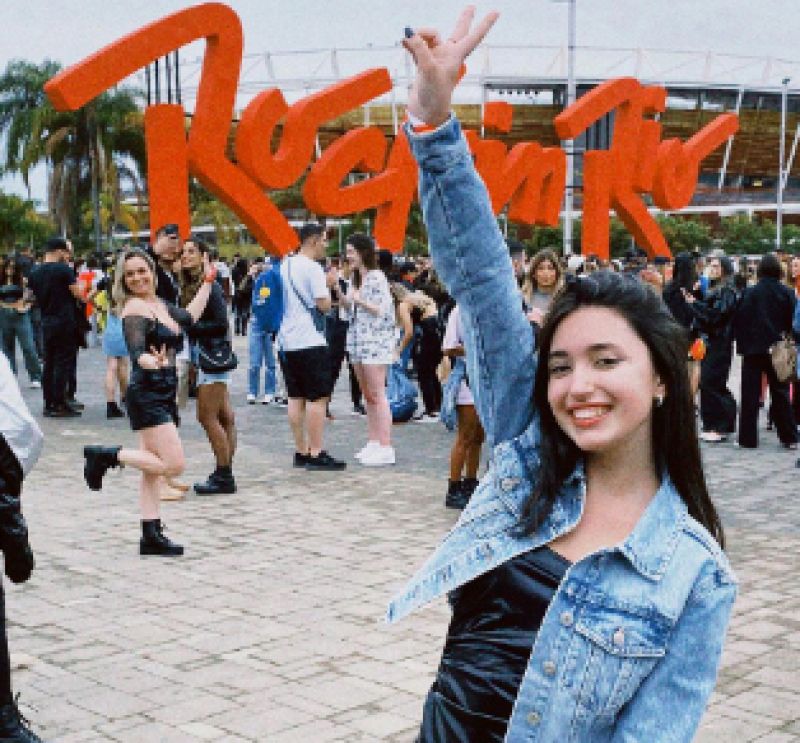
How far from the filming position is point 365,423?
10.6m

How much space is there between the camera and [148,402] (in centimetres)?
596

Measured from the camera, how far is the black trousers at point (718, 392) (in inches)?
384

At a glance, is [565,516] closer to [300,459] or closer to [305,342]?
[305,342]

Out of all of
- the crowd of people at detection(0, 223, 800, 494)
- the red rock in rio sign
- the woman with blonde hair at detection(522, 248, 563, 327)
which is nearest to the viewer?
the woman with blonde hair at detection(522, 248, 563, 327)

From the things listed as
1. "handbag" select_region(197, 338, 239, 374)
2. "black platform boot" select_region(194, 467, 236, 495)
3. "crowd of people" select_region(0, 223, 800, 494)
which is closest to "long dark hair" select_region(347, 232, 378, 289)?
"crowd of people" select_region(0, 223, 800, 494)

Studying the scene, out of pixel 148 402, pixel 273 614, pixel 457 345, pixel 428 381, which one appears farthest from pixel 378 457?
pixel 273 614

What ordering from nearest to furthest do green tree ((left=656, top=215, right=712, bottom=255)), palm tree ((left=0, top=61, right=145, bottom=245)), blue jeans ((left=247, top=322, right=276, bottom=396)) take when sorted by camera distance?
blue jeans ((left=247, top=322, right=276, bottom=396)) < palm tree ((left=0, top=61, right=145, bottom=245)) < green tree ((left=656, top=215, right=712, bottom=255))

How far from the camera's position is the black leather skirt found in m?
5.93

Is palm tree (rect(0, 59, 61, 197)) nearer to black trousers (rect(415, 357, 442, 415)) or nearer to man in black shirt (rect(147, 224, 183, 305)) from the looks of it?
black trousers (rect(415, 357, 442, 415))

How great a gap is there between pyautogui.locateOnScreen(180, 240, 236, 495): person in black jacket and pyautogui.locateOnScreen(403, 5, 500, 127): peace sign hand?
18.9ft

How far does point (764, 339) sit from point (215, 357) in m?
4.77

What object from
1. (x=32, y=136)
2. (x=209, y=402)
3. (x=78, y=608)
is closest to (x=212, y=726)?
(x=78, y=608)

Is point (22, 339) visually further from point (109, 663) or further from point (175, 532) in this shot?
point (109, 663)

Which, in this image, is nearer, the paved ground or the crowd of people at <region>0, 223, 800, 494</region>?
the paved ground
